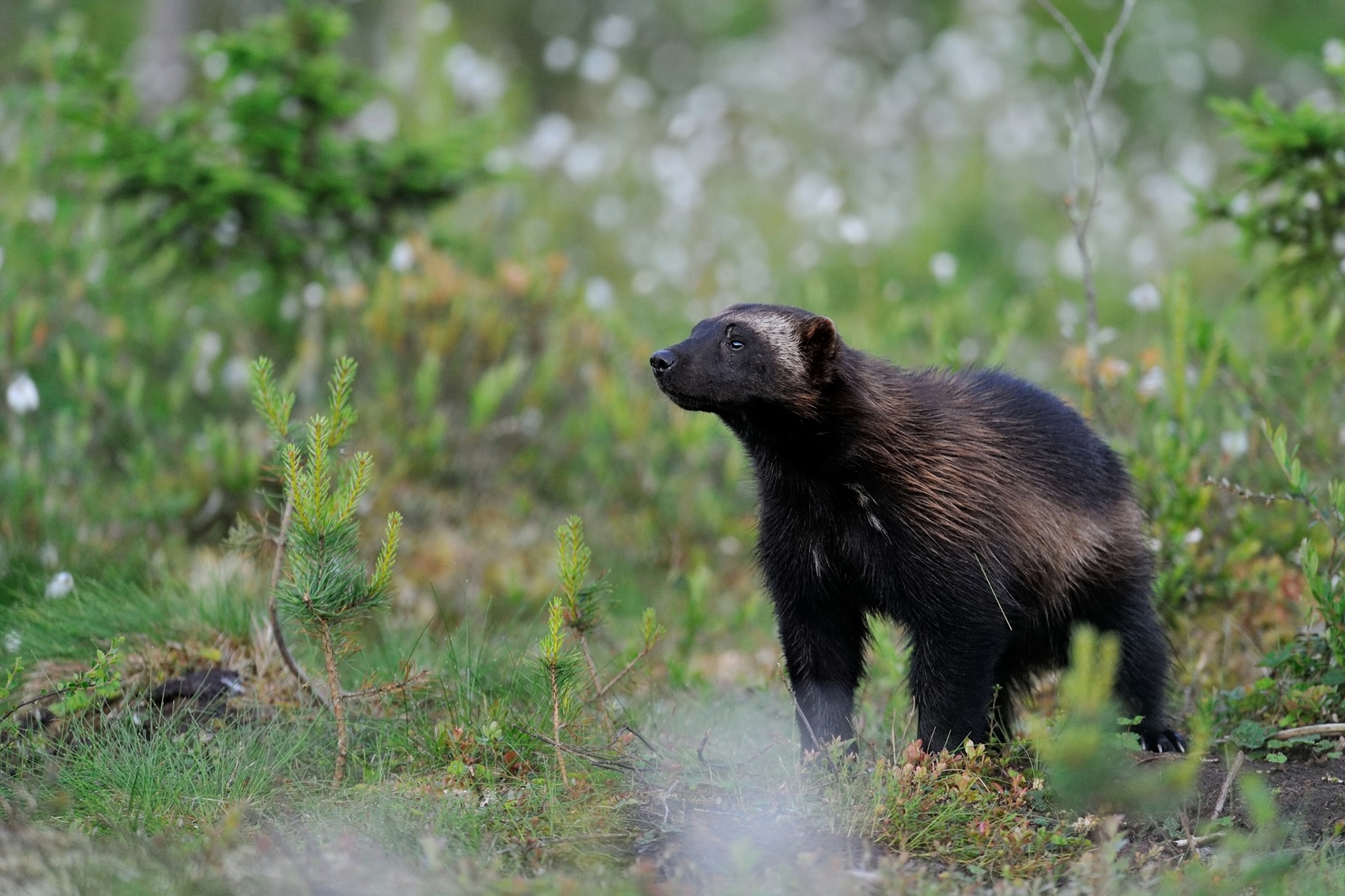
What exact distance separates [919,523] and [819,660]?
524mm

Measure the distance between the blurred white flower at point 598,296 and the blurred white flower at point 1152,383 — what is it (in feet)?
9.15

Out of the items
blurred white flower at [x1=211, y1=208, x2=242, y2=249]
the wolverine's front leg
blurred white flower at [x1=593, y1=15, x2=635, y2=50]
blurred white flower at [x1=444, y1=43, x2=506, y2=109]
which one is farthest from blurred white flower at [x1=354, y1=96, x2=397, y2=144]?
the wolverine's front leg

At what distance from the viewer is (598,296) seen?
676cm

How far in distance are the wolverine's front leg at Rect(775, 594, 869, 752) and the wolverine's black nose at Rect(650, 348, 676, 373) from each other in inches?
28.4

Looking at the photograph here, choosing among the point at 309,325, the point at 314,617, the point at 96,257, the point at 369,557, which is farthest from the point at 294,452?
the point at 96,257

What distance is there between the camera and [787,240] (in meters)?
8.93

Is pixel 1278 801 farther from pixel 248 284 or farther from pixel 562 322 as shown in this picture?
pixel 248 284

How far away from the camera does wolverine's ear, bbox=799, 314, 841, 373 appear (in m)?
3.41

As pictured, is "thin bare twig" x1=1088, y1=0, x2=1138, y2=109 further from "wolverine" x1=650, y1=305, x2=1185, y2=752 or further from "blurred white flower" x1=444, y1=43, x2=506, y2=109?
"blurred white flower" x1=444, y1=43, x2=506, y2=109

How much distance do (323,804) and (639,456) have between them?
11.2 feet

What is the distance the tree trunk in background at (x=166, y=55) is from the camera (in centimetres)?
831

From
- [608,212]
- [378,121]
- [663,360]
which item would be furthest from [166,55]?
[663,360]

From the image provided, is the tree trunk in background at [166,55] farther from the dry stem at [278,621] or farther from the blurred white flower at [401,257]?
the dry stem at [278,621]

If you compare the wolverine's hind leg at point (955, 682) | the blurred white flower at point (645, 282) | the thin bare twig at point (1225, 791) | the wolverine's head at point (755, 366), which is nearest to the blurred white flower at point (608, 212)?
the blurred white flower at point (645, 282)
